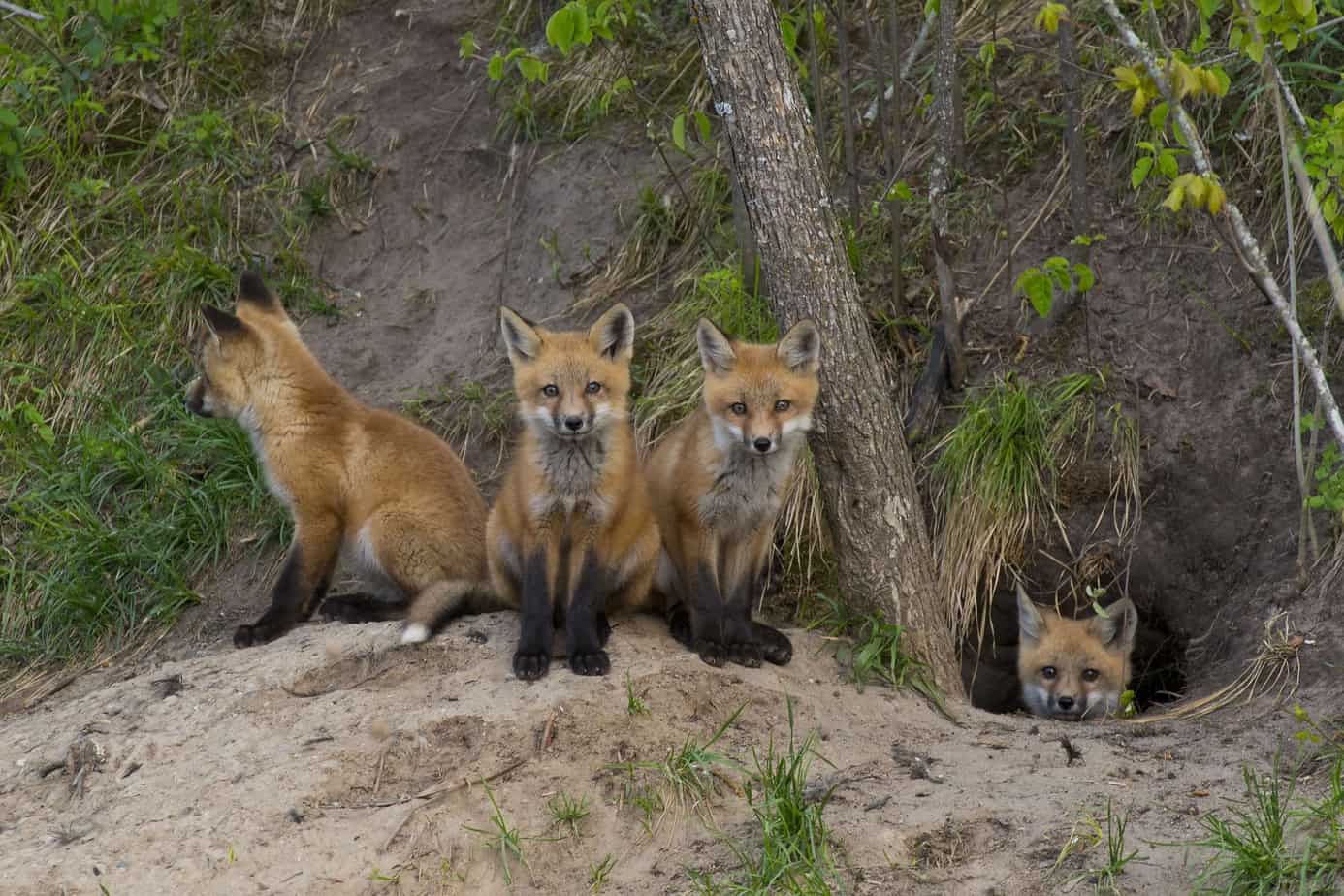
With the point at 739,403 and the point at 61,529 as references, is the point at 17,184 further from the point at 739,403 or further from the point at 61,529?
the point at 739,403

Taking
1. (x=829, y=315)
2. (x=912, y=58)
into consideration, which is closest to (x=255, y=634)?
(x=829, y=315)

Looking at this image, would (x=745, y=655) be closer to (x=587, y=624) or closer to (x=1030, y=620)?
(x=587, y=624)

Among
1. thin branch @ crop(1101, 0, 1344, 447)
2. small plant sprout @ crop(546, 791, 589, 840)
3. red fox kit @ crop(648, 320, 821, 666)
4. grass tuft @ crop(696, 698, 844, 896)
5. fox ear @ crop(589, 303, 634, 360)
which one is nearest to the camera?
grass tuft @ crop(696, 698, 844, 896)

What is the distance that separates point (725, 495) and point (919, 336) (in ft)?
5.83

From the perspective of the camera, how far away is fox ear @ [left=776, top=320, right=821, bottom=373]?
183 inches

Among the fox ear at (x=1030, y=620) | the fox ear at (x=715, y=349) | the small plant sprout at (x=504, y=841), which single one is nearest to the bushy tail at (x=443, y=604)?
the small plant sprout at (x=504, y=841)

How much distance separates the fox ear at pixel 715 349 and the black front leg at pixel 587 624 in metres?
0.83

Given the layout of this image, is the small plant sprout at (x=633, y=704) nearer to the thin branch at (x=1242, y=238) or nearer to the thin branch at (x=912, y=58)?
the thin branch at (x=1242, y=238)

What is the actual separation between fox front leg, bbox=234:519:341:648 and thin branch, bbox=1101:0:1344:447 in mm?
3387

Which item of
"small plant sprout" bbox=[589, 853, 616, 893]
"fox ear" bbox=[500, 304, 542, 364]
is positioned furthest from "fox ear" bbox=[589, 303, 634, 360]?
"small plant sprout" bbox=[589, 853, 616, 893]

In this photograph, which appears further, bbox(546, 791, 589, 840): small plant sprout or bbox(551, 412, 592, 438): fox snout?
bbox(551, 412, 592, 438): fox snout

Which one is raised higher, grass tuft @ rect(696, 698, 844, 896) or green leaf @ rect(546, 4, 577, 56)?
green leaf @ rect(546, 4, 577, 56)

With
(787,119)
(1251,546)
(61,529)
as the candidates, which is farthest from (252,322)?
(1251,546)

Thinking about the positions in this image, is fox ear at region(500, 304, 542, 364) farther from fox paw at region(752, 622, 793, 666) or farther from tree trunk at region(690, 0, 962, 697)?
fox paw at region(752, 622, 793, 666)
